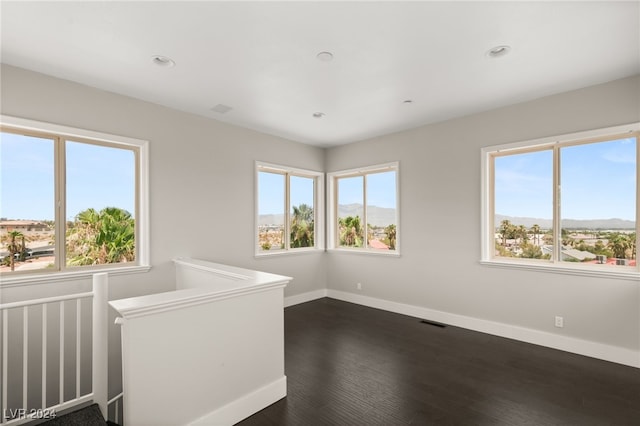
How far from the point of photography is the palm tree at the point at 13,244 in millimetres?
2871

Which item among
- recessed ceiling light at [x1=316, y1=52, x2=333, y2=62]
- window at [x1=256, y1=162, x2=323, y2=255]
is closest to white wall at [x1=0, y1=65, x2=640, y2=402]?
window at [x1=256, y1=162, x2=323, y2=255]

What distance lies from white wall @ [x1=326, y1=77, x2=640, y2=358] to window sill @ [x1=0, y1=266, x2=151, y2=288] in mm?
3376

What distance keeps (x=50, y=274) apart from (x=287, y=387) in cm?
249

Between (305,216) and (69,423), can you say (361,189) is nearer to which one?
(305,216)

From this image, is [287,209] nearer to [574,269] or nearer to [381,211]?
[381,211]

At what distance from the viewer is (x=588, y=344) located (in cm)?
323

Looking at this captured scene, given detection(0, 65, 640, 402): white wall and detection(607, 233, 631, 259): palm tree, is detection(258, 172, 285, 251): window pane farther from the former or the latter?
detection(607, 233, 631, 259): palm tree

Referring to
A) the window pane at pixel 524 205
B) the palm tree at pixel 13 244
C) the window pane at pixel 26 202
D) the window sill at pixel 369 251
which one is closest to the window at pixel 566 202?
the window pane at pixel 524 205

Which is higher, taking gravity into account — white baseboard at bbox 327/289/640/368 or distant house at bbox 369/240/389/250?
distant house at bbox 369/240/389/250

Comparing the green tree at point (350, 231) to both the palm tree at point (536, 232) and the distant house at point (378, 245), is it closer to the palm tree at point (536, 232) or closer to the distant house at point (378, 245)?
the distant house at point (378, 245)

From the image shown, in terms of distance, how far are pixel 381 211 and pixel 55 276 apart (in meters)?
4.29

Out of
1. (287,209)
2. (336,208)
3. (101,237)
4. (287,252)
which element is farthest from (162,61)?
(336,208)

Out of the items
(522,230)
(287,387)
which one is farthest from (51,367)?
(522,230)

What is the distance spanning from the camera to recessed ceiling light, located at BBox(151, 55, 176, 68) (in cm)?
263
